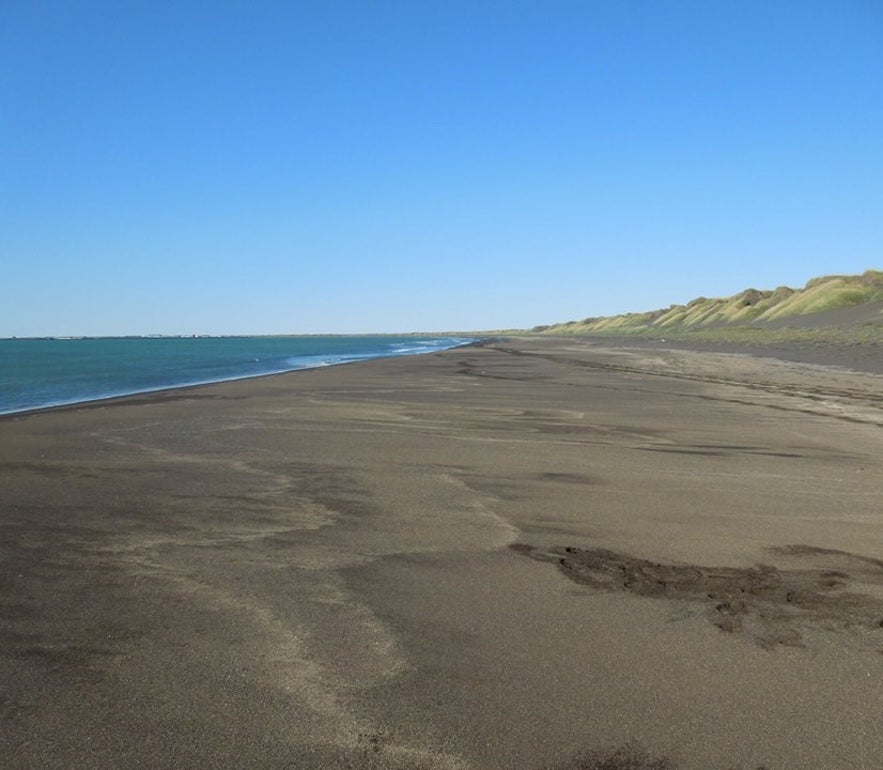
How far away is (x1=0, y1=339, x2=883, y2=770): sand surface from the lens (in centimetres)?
304

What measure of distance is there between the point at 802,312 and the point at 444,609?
9558 centimetres

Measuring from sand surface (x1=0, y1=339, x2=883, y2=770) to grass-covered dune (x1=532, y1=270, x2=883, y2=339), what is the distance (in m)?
45.3

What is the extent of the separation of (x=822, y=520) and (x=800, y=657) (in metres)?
3.22

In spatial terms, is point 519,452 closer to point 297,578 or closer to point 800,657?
point 297,578

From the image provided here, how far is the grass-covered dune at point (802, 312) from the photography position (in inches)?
2534

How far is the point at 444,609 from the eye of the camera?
4453mm

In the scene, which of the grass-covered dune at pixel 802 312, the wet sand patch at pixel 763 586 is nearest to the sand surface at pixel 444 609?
the wet sand patch at pixel 763 586

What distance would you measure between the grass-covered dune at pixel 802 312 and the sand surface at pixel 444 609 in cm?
4528

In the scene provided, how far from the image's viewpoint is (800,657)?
3.77m

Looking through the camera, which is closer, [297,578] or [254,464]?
[297,578]

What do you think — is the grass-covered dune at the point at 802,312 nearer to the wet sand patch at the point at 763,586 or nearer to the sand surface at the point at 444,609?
the sand surface at the point at 444,609

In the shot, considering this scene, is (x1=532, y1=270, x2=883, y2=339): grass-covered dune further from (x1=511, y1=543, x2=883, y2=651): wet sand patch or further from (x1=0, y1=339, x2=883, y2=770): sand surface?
(x1=511, y1=543, x2=883, y2=651): wet sand patch

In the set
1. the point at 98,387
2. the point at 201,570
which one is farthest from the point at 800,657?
the point at 98,387

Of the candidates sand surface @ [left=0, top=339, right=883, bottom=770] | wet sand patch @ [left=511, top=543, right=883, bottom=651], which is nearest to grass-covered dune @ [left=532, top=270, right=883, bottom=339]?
sand surface @ [left=0, top=339, right=883, bottom=770]
